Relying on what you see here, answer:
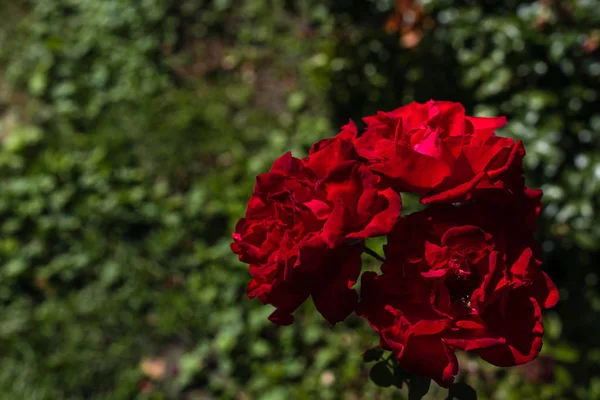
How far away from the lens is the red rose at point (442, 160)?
1.07 metres

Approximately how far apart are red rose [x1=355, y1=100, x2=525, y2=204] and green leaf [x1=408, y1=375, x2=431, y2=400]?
0.37m

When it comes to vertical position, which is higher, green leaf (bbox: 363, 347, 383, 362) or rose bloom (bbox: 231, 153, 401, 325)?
rose bloom (bbox: 231, 153, 401, 325)

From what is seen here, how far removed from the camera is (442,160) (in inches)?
42.4

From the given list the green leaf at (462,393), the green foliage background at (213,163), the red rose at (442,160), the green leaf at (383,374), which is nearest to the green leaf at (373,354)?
the green leaf at (383,374)

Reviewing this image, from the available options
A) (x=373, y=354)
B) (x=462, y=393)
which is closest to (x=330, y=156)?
(x=373, y=354)

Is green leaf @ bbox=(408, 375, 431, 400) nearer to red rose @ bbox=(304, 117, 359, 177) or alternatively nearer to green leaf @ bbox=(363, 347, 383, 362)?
green leaf @ bbox=(363, 347, 383, 362)

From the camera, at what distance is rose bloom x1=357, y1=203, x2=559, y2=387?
102 cm

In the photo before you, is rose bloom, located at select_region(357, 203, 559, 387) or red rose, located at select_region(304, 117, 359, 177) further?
red rose, located at select_region(304, 117, 359, 177)

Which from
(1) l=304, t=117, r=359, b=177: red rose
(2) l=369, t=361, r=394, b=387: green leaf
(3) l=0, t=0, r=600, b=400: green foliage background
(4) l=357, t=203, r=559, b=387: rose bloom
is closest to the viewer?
(4) l=357, t=203, r=559, b=387: rose bloom

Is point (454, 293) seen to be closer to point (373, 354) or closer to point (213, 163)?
point (373, 354)

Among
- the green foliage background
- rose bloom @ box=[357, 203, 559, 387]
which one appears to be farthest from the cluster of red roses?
the green foliage background

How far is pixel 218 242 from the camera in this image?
3018 mm

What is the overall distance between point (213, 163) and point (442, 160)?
233cm

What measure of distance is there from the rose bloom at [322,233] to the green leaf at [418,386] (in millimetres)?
225
